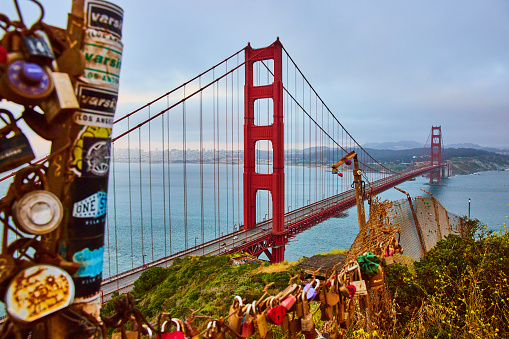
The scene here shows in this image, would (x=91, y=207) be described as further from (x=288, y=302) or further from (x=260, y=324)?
(x=288, y=302)

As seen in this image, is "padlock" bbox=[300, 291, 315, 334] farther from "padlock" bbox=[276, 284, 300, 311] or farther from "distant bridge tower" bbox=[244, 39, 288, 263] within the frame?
"distant bridge tower" bbox=[244, 39, 288, 263]

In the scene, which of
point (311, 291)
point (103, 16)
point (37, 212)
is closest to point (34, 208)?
point (37, 212)

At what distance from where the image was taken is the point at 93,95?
129 centimetres

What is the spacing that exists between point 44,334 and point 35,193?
1.62ft

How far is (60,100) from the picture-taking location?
1.16 metres

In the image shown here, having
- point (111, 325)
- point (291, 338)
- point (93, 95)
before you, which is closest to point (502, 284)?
point (291, 338)

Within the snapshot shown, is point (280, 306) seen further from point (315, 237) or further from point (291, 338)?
point (315, 237)

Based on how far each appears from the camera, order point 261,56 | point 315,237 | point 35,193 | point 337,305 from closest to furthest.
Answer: point 35,193 < point 337,305 < point 261,56 < point 315,237

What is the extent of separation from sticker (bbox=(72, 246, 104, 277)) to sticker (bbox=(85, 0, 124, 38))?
0.82 m

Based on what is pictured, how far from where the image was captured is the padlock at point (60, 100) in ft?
3.80

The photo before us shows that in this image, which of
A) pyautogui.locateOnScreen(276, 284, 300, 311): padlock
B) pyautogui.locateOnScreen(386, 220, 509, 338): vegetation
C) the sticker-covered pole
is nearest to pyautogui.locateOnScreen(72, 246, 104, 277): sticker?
the sticker-covered pole

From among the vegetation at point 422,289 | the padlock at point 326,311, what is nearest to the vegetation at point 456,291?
the vegetation at point 422,289

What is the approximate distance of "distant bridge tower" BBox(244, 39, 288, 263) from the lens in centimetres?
1838

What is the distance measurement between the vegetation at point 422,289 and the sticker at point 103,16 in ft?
6.51
